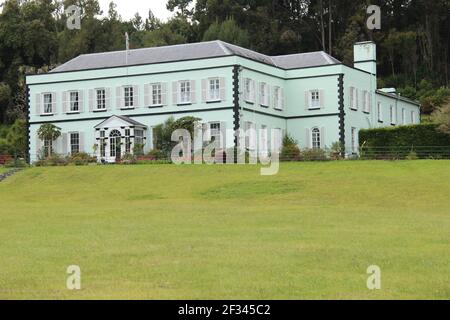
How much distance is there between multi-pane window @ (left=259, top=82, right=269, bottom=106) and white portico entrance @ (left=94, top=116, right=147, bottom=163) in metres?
7.82

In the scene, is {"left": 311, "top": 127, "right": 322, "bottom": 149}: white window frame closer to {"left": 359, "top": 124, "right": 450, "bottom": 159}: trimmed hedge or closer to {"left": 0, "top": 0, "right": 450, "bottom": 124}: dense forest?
{"left": 359, "top": 124, "right": 450, "bottom": 159}: trimmed hedge

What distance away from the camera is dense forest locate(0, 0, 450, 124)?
Result: 75.6 meters

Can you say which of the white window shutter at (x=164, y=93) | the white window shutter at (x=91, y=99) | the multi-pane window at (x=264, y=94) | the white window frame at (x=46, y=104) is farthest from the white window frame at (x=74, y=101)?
the multi-pane window at (x=264, y=94)

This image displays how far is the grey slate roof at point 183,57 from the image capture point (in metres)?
57.2

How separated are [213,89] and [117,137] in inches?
275

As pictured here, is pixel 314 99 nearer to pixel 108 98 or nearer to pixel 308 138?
pixel 308 138

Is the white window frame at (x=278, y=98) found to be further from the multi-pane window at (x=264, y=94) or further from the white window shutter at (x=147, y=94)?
the white window shutter at (x=147, y=94)

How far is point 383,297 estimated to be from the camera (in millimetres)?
13094

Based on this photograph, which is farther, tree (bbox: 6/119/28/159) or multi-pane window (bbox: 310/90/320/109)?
tree (bbox: 6/119/28/159)

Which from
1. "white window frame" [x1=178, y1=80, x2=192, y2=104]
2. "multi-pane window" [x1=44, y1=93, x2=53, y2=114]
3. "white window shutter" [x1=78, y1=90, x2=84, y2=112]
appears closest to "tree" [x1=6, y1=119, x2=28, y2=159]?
"multi-pane window" [x1=44, y1=93, x2=53, y2=114]

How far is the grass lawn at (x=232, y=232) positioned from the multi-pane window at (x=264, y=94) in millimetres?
12776

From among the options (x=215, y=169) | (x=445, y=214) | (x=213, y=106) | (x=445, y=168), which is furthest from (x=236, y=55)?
(x=445, y=214)

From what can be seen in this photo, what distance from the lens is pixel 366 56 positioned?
63.6 m
